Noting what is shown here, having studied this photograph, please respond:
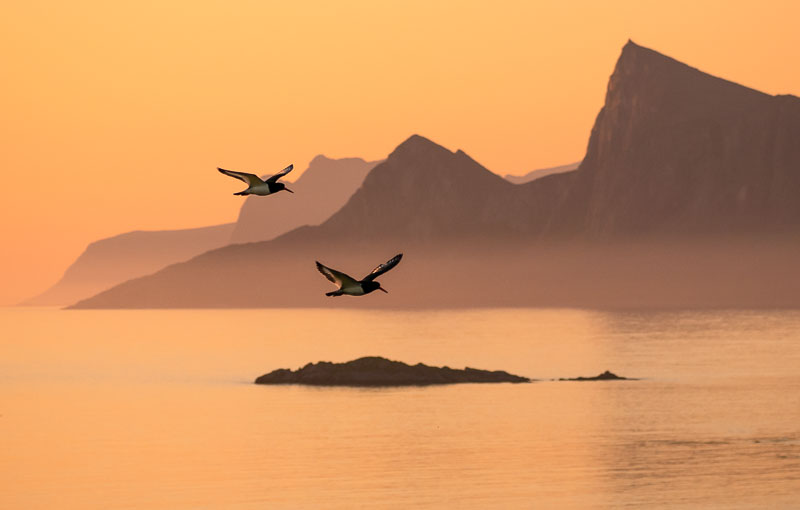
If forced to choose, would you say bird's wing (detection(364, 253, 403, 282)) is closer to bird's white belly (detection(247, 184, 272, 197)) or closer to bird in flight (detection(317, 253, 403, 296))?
bird in flight (detection(317, 253, 403, 296))

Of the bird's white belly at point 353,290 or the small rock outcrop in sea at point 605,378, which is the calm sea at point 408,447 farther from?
the bird's white belly at point 353,290

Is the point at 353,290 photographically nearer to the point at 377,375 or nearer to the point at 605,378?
the point at 377,375

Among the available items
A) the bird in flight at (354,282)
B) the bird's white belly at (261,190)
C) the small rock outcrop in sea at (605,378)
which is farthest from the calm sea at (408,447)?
the bird's white belly at (261,190)

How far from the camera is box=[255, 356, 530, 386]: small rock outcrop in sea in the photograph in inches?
6088

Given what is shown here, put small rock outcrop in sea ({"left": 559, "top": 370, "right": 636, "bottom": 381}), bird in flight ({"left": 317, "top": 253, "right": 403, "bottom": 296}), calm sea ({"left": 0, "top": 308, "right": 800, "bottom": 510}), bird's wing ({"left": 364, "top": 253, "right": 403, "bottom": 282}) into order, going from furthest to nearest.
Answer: small rock outcrop in sea ({"left": 559, "top": 370, "right": 636, "bottom": 381})
calm sea ({"left": 0, "top": 308, "right": 800, "bottom": 510})
bird's wing ({"left": 364, "top": 253, "right": 403, "bottom": 282})
bird in flight ({"left": 317, "top": 253, "right": 403, "bottom": 296})

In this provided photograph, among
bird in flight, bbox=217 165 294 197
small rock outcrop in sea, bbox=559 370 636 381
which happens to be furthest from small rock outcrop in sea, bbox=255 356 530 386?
bird in flight, bbox=217 165 294 197

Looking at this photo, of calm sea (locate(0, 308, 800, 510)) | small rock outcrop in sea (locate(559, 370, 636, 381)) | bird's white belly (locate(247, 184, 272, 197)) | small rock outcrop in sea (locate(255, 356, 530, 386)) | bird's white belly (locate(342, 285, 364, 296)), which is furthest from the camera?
small rock outcrop in sea (locate(559, 370, 636, 381))

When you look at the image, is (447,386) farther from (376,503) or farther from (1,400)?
(376,503)

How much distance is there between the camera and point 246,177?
114 feet

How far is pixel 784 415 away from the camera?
13262 cm

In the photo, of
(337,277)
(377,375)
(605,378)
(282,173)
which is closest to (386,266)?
(337,277)

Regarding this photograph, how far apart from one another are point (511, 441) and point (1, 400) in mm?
73572

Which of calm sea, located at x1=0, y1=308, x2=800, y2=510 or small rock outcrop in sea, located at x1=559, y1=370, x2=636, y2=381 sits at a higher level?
small rock outcrop in sea, located at x1=559, y1=370, x2=636, y2=381

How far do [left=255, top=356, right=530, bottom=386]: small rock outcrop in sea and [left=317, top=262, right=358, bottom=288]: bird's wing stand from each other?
119612 mm
